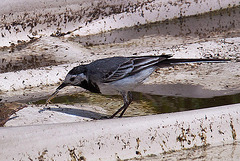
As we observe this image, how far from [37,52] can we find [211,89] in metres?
4.87

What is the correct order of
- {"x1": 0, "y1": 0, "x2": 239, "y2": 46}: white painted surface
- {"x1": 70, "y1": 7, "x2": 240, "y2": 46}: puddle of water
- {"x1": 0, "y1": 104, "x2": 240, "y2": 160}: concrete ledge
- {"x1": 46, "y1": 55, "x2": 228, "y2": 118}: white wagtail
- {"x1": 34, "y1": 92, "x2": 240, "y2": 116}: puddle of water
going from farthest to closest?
{"x1": 0, "y1": 0, "x2": 239, "y2": 46}: white painted surface → {"x1": 70, "y1": 7, "x2": 240, "y2": 46}: puddle of water → {"x1": 34, "y1": 92, "x2": 240, "y2": 116}: puddle of water → {"x1": 46, "y1": 55, "x2": 228, "y2": 118}: white wagtail → {"x1": 0, "y1": 104, "x2": 240, "y2": 160}: concrete ledge

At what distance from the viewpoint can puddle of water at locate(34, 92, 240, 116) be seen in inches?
222

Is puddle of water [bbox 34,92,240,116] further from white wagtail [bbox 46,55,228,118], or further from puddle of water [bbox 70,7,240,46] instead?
puddle of water [bbox 70,7,240,46]

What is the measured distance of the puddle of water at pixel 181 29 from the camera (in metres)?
10.6

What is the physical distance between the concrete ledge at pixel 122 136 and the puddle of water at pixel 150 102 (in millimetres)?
1081

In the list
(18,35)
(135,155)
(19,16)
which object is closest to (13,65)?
(18,35)

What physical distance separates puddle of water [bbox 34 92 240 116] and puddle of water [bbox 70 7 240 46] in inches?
170

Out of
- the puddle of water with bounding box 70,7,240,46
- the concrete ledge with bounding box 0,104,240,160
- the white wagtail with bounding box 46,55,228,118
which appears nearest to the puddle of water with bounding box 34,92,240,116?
the white wagtail with bounding box 46,55,228,118

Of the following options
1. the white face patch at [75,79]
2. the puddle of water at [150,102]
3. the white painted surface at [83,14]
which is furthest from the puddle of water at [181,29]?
the white face patch at [75,79]

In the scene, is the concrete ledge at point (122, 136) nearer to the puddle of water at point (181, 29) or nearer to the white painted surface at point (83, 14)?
the puddle of water at point (181, 29)

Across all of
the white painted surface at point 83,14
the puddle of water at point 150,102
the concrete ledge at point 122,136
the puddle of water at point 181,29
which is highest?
the white painted surface at point 83,14

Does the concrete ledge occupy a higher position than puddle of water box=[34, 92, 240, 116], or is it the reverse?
the concrete ledge

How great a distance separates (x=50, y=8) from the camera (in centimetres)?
1291

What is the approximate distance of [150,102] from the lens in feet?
19.5
